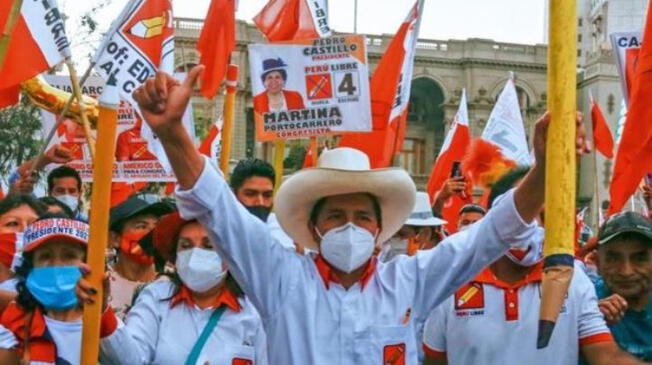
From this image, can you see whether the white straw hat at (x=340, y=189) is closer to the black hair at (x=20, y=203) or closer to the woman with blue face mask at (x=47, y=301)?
the woman with blue face mask at (x=47, y=301)

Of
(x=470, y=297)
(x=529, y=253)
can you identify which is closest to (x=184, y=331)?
(x=470, y=297)

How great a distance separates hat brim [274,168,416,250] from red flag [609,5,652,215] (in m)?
1.69

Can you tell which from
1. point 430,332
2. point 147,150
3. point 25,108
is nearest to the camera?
point 430,332

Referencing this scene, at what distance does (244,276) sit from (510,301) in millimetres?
1342

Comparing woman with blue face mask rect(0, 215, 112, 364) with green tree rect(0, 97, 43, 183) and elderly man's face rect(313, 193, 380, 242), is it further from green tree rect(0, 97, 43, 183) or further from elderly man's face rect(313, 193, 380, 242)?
green tree rect(0, 97, 43, 183)

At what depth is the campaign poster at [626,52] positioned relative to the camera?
602 centimetres

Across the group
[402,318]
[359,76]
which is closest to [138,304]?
[402,318]

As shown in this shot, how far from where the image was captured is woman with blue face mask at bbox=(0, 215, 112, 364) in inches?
149

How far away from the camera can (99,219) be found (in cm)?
337

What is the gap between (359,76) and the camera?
6660 millimetres

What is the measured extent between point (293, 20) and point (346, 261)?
16.6ft

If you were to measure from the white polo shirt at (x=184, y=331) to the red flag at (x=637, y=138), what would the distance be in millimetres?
1905

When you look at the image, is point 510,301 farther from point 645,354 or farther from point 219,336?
point 219,336

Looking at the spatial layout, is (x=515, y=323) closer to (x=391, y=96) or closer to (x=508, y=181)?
(x=508, y=181)
